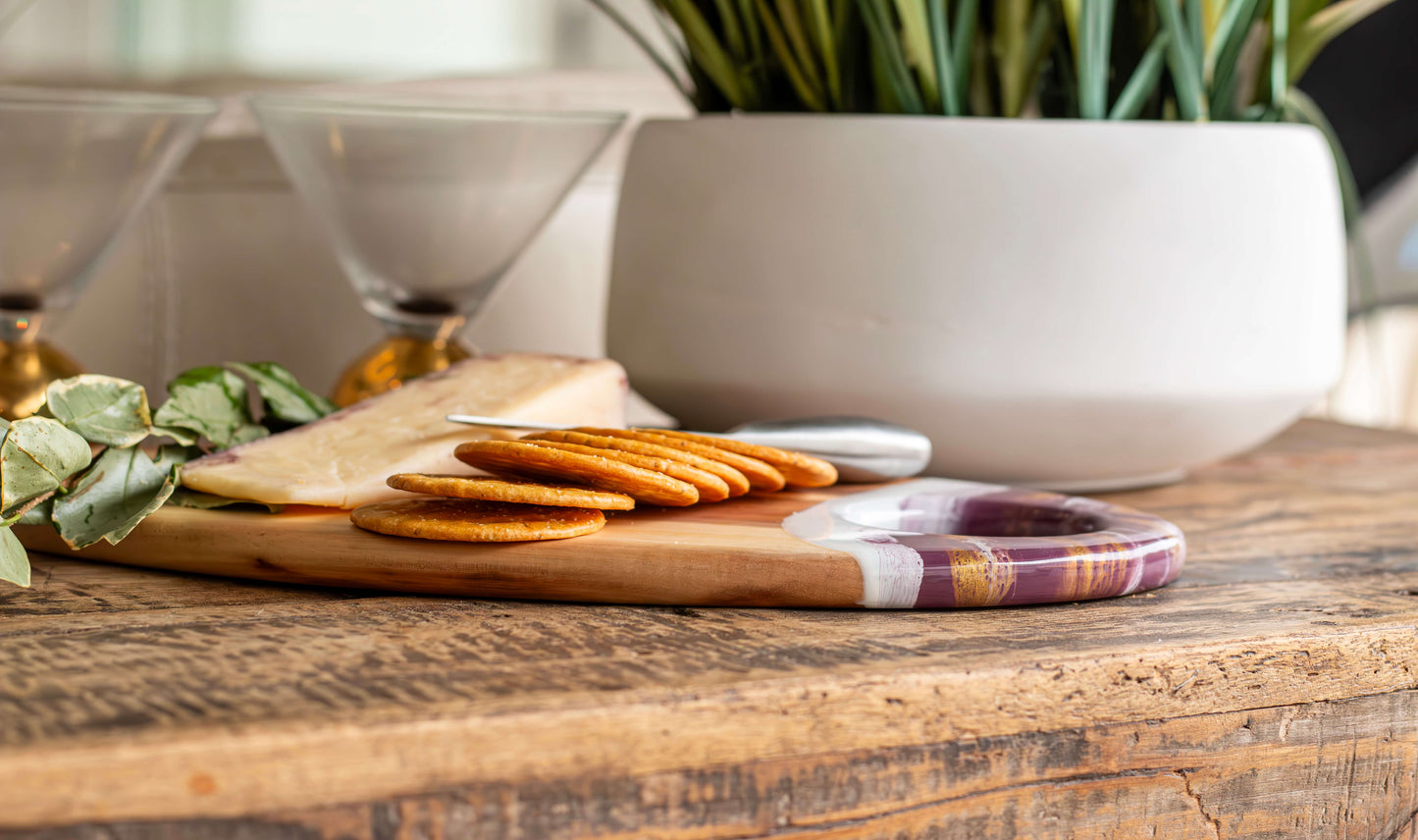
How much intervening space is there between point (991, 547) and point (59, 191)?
14.8 inches

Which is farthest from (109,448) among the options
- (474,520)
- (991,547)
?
(991,547)

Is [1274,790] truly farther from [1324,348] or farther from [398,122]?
[398,122]

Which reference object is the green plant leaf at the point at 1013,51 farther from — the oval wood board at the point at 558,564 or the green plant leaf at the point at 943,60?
the oval wood board at the point at 558,564

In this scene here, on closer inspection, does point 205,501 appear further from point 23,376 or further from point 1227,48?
point 1227,48

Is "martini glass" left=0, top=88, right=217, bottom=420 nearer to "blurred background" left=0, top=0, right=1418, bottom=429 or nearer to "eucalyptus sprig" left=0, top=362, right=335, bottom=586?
"eucalyptus sprig" left=0, top=362, right=335, bottom=586

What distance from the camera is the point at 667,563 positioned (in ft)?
1.02

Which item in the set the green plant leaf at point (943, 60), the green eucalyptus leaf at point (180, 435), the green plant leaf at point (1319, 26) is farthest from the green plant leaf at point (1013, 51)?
the green eucalyptus leaf at point (180, 435)

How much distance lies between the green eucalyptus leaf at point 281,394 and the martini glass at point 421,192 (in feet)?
0.26

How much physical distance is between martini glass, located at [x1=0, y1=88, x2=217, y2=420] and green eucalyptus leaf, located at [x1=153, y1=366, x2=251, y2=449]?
8 cm

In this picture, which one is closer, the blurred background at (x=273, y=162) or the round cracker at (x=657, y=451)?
the round cracker at (x=657, y=451)

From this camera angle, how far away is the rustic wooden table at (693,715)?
0.21m

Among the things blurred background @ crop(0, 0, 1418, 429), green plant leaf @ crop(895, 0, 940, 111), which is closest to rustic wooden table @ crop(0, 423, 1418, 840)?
green plant leaf @ crop(895, 0, 940, 111)

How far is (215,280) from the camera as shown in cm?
69

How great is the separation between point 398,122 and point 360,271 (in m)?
0.07
